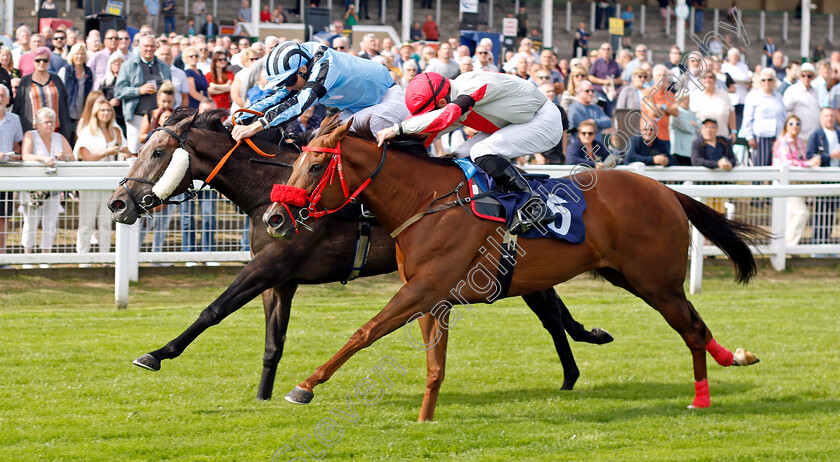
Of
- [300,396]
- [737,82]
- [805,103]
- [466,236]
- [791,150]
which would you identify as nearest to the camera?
[300,396]

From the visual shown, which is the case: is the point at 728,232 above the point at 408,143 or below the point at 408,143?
below

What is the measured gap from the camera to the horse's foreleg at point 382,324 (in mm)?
4504

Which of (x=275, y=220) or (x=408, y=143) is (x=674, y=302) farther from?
(x=275, y=220)

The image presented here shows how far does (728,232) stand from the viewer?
601 cm

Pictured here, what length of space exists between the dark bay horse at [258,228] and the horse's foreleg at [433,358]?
62 cm

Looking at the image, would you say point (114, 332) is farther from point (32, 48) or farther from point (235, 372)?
point (32, 48)

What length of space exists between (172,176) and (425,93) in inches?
53.3

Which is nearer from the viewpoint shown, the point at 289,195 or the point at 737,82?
the point at 289,195

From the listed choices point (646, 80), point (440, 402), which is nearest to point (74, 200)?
Answer: point (440, 402)

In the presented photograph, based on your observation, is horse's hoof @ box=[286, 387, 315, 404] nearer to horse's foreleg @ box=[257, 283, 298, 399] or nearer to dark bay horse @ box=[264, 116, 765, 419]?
dark bay horse @ box=[264, 116, 765, 419]

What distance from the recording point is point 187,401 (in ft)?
17.6

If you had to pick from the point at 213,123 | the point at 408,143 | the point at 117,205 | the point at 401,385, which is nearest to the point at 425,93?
the point at 408,143

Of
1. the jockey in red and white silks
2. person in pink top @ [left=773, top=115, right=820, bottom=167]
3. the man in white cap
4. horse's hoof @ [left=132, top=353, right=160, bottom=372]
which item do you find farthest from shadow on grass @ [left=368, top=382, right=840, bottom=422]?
the man in white cap

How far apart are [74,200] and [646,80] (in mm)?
6409
